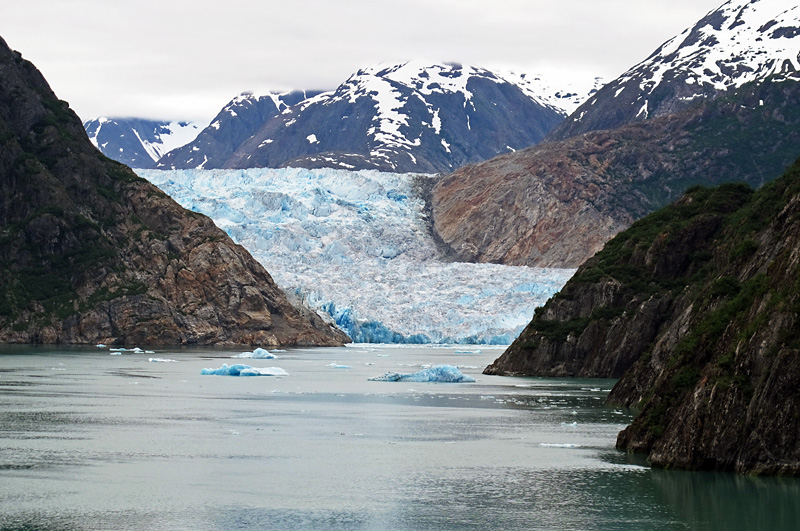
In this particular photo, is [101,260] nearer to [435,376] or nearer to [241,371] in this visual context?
[241,371]

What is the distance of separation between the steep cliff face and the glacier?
6.23 metres

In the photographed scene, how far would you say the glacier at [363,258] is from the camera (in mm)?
115375

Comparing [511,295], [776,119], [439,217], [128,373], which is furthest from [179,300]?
[776,119]

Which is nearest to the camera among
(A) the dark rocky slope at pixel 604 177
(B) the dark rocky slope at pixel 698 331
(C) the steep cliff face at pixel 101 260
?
(B) the dark rocky slope at pixel 698 331

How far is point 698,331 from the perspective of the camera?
3297 centimetres

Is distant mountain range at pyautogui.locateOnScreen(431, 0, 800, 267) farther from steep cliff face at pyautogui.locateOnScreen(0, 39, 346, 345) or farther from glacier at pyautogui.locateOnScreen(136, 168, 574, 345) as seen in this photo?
steep cliff face at pyautogui.locateOnScreen(0, 39, 346, 345)

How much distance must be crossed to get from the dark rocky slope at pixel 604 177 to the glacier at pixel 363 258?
39.3 feet

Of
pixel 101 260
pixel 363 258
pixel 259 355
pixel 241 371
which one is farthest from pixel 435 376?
pixel 363 258

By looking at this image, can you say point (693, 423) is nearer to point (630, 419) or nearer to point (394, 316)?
point (630, 419)

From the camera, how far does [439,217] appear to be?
169750 mm

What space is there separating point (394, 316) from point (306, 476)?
86.5 m

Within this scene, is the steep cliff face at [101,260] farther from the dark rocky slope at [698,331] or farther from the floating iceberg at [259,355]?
the dark rocky slope at [698,331]

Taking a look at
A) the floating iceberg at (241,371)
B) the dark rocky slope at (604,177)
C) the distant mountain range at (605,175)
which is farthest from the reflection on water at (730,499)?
the dark rocky slope at (604,177)

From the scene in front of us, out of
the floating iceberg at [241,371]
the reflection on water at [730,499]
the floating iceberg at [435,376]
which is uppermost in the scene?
the reflection on water at [730,499]
